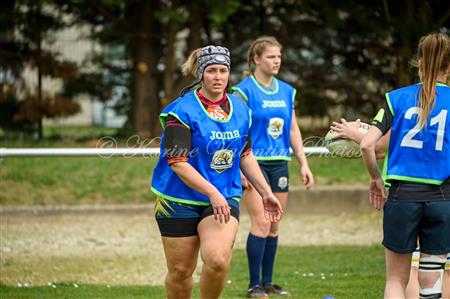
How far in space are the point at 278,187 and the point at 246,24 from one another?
8.46 m

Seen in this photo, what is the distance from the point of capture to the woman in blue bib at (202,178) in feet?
17.7

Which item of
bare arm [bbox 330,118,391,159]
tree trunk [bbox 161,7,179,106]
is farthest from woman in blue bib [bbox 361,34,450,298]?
tree trunk [bbox 161,7,179,106]

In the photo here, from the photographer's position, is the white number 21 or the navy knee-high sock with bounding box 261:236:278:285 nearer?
the white number 21

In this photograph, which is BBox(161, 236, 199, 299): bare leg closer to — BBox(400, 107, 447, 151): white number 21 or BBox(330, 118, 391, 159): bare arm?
BBox(330, 118, 391, 159): bare arm

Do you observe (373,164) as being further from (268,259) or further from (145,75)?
(145,75)

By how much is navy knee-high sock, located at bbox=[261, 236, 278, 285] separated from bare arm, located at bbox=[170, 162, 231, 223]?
2.54 meters

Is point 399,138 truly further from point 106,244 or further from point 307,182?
point 106,244

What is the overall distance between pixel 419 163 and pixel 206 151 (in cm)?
134

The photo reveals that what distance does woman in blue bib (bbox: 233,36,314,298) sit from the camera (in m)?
7.64

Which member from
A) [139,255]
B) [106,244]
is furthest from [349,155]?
[106,244]

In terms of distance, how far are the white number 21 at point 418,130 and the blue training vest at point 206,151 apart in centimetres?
115

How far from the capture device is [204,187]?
17.6ft

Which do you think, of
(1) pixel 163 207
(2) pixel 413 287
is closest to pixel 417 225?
(2) pixel 413 287

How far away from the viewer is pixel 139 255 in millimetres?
10078
